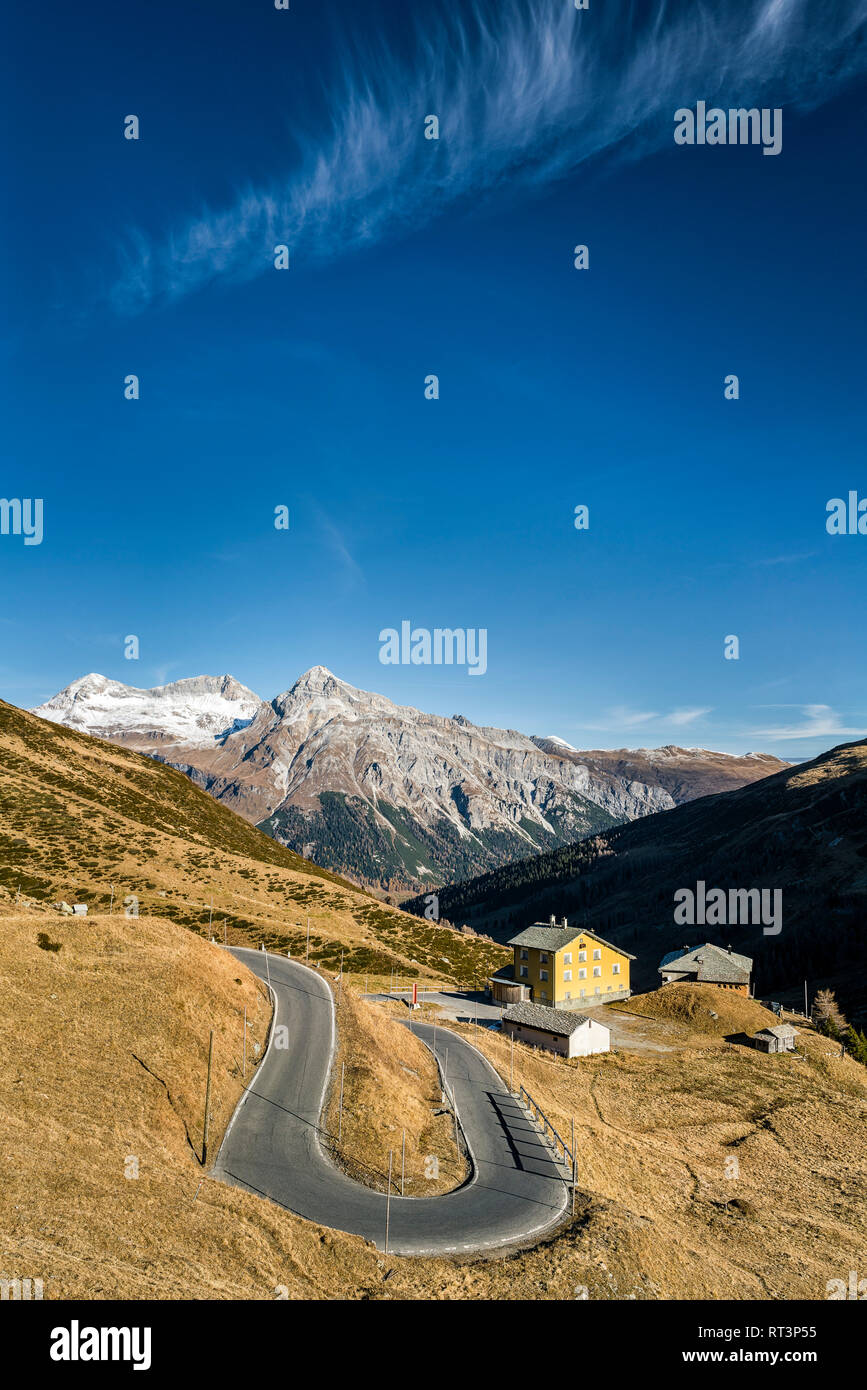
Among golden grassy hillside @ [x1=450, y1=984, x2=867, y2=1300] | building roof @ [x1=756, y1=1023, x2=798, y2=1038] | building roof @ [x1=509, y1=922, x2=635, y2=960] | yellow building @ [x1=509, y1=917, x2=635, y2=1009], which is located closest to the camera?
golden grassy hillside @ [x1=450, y1=984, x2=867, y2=1300]

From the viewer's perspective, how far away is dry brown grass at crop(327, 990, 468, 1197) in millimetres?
34094

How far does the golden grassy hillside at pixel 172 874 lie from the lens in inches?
3452

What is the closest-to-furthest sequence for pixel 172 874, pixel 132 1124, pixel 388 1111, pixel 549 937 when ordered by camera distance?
pixel 132 1124
pixel 388 1111
pixel 549 937
pixel 172 874

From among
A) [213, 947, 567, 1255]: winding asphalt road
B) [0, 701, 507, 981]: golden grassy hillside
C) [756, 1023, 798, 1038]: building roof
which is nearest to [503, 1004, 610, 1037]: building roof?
[756, 1023, 798, 1038]: building roof

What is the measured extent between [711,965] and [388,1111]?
8425cm

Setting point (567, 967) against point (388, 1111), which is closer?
point (388, 1111)

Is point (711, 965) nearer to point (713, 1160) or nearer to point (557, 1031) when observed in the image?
point (557, 1031)

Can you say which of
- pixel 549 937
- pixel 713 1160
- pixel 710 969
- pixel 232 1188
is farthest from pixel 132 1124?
pixel 710 969

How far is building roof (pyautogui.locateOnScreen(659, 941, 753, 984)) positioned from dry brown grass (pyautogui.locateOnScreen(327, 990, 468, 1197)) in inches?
2755

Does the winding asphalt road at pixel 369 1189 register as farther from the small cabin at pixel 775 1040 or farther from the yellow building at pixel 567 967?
the yellow building at pixel 567 967

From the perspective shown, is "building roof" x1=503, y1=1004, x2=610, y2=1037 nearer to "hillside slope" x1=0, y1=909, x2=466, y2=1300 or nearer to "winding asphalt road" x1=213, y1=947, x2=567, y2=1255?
"winding asphalt road" x1=213, y1=947, x2=567, y2=1255

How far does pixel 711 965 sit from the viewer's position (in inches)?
4242

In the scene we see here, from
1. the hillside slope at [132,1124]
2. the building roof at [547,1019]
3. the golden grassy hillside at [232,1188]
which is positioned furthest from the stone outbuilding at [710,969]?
the hillside slope at [132,1124]
